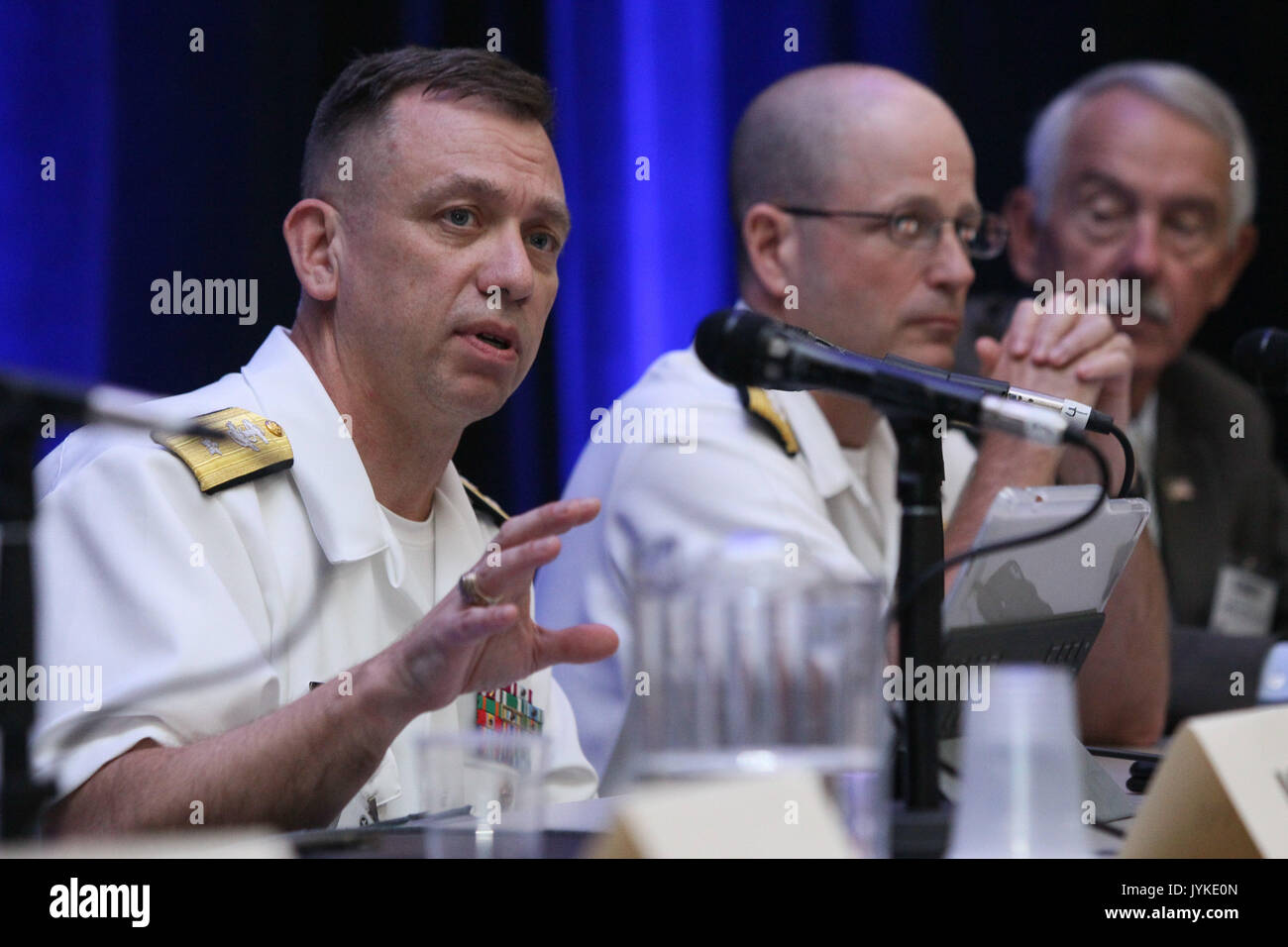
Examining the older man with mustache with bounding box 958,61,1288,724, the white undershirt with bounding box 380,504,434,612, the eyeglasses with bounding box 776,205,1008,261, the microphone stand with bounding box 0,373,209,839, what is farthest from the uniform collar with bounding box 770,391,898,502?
the microphone stand with bounding box 0,373,209,839

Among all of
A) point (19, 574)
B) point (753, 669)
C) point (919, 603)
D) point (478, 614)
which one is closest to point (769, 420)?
point (478, 614)

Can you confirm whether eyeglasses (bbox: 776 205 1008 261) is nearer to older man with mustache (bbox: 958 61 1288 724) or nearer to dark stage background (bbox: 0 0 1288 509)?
dark stage background (bbox: 0 0 1288 509)

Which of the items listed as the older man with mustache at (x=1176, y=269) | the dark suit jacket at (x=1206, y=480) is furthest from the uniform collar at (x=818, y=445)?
the older man with mustache at (x=1176, y=269)

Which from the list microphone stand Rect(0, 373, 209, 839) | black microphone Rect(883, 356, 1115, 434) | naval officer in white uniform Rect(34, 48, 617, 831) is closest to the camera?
microphone stand Rect(0, 373, 209, 839)

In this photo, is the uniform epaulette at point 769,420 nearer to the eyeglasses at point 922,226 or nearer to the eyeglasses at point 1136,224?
the eyeglasses at point 922,226

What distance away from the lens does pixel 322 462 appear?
1482 millimetres

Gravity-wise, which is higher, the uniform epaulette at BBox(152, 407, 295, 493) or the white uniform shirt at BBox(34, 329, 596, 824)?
the uniform epaulette at BBox(152, 407, 295, 493)

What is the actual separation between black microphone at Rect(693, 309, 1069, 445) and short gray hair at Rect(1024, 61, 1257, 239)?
2.21 m

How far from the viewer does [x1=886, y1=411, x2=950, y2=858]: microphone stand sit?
0.91m

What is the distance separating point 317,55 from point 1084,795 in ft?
5.01

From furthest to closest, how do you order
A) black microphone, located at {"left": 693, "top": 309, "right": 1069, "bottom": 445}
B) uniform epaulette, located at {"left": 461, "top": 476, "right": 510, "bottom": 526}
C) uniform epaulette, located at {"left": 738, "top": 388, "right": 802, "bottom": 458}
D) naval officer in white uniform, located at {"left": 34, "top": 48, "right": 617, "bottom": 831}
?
uniform epaulette, located at {"left": 738, "top": 388, "right": 802, "bottom": 458}
uniform epaulette, located at {"left": 461, "top": 476, "right": 510, "bottom": 526}
naval officer in white uniform, located at {"left": 34, "top": 48, "right": 617, "bottom": 831}
black microphone, located at {"left": 693, "top": 309, "right": 1069, "bottom": 445}

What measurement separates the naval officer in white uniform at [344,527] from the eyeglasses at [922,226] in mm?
587

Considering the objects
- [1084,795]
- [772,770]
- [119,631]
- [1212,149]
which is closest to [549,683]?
[119,631]

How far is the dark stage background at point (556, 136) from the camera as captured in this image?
6.31 ft
